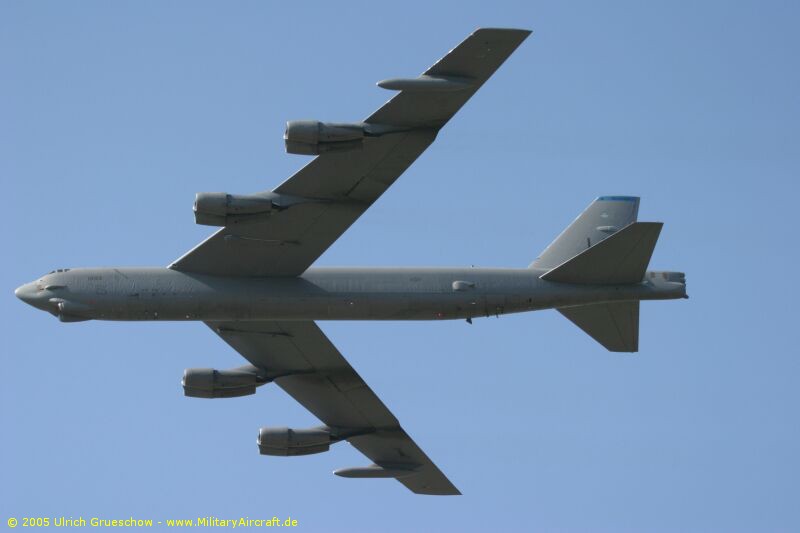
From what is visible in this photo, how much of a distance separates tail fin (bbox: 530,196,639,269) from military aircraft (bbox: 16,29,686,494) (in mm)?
47

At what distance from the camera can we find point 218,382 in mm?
54344

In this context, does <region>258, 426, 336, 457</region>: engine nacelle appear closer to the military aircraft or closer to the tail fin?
the military aircraft

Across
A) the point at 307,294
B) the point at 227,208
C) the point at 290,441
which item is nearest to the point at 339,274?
the point at 307,294

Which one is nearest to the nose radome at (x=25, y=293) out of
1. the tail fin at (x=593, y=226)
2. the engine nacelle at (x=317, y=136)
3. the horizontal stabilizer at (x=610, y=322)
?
the engine nacelle at (x=317, y=136)

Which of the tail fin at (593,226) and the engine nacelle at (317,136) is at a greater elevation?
the engine nacelle at (317,136)

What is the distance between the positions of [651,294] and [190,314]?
15414mm

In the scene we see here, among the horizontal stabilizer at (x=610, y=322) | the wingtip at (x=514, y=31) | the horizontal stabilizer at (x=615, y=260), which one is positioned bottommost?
the horizontal stabilizer at (x=610, y=322)

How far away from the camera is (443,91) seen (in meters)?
46.5

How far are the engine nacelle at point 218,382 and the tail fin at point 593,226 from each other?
36.7 ft

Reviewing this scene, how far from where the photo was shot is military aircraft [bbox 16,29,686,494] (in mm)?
47281

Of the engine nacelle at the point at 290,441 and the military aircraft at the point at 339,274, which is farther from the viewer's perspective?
the engine nacelle at the point at 290,441

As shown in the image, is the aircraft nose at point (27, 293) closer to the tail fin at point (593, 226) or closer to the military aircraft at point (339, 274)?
the military aircraft at point (339, 274)

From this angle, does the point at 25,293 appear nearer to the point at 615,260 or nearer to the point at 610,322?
the point at 615,260

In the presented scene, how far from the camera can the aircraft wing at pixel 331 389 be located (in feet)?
179
